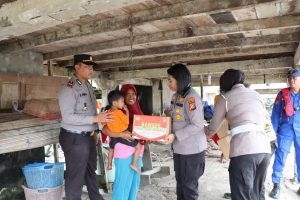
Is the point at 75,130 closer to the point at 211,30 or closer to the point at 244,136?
the point at 244,136

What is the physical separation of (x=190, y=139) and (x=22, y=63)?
2987mm

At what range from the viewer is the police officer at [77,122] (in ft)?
9.61

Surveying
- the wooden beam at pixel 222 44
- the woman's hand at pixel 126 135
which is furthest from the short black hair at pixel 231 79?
the wooden beam at pixel 222 44

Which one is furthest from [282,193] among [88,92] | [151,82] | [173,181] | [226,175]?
[151,82]

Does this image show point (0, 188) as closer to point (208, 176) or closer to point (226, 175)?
point (208, 176)

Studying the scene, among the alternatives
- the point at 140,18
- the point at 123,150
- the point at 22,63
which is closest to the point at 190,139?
the point at 123,150

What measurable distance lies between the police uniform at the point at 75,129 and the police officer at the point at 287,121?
2.81 m

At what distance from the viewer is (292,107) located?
4.02 metres

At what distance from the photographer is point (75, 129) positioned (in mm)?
2998

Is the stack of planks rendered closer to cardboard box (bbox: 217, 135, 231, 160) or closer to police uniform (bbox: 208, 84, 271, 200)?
cardboard box (bbox: 217, 135, 231, 160)

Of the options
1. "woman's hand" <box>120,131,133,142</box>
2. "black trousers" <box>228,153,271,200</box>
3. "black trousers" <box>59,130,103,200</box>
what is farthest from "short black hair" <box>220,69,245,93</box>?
"black trousers" <box>59,130,103,200</box>

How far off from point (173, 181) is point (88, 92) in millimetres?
2662

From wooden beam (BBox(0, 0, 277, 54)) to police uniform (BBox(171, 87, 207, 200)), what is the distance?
2.46 feet

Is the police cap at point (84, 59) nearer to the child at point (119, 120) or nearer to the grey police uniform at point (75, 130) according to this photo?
the grey police uniform at point (75, 130)
